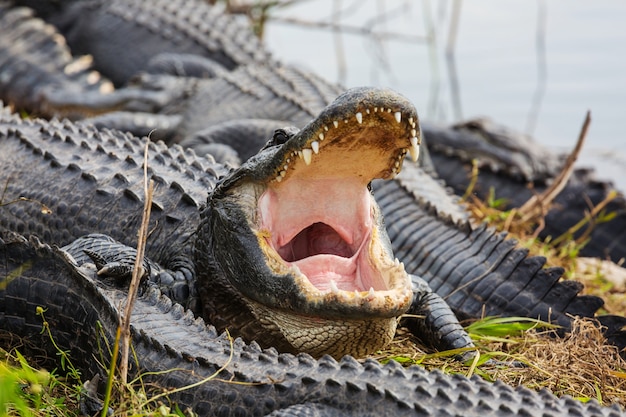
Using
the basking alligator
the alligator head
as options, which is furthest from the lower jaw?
the basking alligator

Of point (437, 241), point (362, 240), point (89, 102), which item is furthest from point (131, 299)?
point (89, 102)

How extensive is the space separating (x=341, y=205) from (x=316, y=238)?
190 millimetres

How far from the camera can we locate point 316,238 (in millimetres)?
3375

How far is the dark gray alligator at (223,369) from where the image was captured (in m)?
2.43

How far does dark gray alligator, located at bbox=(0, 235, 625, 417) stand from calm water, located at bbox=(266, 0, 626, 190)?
5700 mm

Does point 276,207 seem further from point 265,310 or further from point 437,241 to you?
point 437,241

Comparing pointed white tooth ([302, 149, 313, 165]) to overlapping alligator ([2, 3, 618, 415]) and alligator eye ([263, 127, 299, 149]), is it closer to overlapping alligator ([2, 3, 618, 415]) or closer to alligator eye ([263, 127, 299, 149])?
overlapping alligator ([2, 3, 618, 415])

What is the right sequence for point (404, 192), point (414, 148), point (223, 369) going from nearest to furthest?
point (223, 369), point (414, 148), point (404, 192)

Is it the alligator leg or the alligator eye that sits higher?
the alligator eye

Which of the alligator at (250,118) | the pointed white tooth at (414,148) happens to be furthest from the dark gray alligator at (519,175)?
the pointed white tooth at (414,148)

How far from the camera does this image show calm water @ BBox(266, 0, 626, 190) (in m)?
9.44

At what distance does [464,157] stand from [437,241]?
2324 mm

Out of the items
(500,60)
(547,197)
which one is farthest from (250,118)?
(500,60)

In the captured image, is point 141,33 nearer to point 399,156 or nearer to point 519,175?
point 519,175
